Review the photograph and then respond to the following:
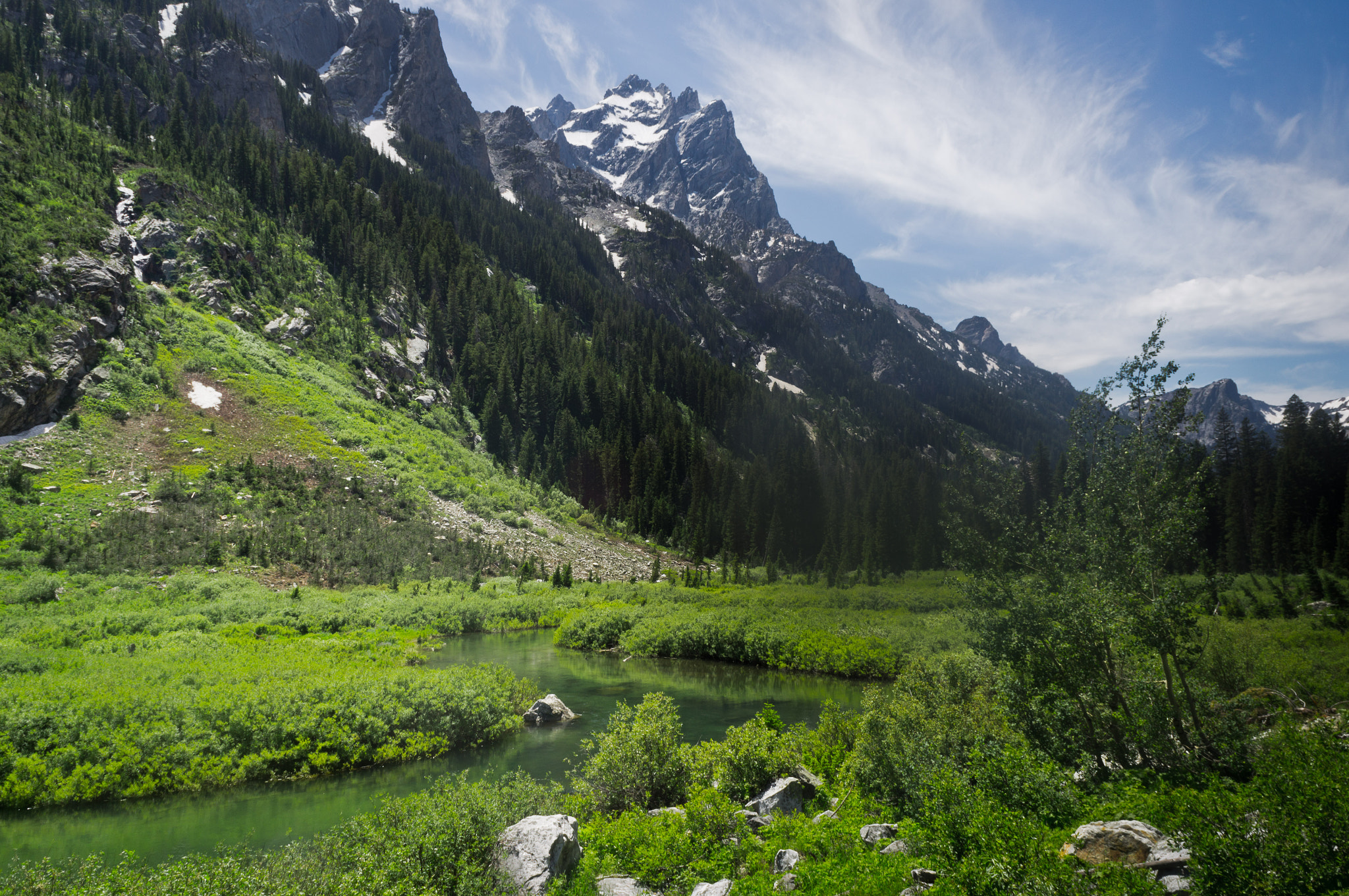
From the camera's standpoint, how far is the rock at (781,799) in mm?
13266

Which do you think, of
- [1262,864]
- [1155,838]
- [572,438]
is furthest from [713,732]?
[572,438]

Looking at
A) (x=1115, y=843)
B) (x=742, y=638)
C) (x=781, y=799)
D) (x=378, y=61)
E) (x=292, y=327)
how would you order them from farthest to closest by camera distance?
(x=378, y=61) < (x=292, y=327) < (x=742, y=638) < (x=781, y=799) < (x=1115, y=843)

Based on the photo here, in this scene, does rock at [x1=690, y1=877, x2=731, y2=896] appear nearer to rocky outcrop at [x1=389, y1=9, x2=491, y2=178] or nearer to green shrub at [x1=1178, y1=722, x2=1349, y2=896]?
green shrub at [x1=1178, y1=722, x2=1349, y2=896]

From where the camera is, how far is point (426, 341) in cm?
9194

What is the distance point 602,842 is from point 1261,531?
74.3 metres

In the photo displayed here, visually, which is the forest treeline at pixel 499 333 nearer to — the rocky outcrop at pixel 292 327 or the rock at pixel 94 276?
the rocky outcrop at pixel 292 327

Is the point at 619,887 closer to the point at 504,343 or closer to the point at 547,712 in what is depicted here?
the point at 547,712

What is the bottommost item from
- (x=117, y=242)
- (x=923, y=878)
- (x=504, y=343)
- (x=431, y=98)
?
(x=923, y=878)

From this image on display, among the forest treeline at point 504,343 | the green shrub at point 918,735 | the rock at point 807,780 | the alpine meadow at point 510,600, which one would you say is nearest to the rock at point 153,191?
the alpine meadow at point 510,600

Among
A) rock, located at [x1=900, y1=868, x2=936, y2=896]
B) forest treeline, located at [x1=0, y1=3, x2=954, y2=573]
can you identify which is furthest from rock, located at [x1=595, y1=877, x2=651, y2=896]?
forest treeline, located at [x1=0, y1=3, x2=954, y2=573]

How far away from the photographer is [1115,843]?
8.70 metres

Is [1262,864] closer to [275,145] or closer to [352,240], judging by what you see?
[352,240]

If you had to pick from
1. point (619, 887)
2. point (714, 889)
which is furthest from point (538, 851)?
point (714, 889)

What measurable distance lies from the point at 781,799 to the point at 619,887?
4952mm
